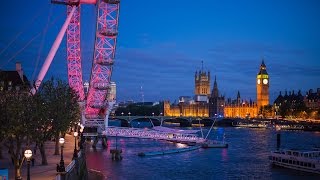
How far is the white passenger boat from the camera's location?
43.5 m

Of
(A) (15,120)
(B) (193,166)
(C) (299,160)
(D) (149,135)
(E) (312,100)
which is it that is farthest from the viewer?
(E) (312,100)

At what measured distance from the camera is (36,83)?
34906mm

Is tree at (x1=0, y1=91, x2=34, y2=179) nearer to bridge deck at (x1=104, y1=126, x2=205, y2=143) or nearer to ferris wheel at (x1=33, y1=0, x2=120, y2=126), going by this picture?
ferris wheel at (x1=33, y1=0, x2=120, y2=126)

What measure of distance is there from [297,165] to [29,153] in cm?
3251

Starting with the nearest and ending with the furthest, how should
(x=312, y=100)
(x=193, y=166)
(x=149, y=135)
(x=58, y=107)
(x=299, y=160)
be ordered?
(x=58, y=107) < (x=299, y=160) < (x=193, y=166) < (x=149, y=135) < (x=312, y=100)

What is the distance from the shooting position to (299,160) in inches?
1784

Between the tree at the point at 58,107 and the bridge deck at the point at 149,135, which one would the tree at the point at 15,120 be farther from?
the bridge deck at the point at 149,135

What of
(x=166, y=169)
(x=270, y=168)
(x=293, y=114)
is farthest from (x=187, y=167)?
(x=293, y=114)

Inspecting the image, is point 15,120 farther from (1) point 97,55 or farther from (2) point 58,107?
(1) point 97,55

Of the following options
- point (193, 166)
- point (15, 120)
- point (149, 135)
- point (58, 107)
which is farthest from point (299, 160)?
point (149, 135)

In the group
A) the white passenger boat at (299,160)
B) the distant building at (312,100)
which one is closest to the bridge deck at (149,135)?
the white passenger boat at (299,160)

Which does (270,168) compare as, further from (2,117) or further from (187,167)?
(2,117)

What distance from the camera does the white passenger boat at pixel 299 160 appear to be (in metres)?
43.5

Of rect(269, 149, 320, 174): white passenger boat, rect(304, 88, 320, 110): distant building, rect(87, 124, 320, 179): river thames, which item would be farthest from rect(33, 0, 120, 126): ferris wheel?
rect(304, 88, 320, 110): distant building
